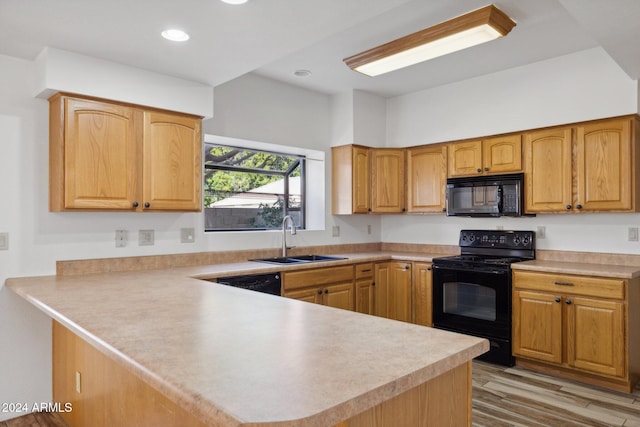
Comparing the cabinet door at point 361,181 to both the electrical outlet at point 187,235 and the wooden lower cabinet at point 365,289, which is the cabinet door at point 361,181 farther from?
the electrical outlet at point 187,235

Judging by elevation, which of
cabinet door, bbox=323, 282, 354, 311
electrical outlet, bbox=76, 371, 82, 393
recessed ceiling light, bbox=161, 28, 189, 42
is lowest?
electrical outlet, bbox=76, 371, 82, 393

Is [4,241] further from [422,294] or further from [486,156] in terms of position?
[486,156]

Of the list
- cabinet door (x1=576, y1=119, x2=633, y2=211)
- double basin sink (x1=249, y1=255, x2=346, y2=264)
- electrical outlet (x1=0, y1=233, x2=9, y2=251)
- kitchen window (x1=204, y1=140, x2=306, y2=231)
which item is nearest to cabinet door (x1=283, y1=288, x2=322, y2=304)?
double basin sink (x1=249, y1=255, x2=346, y2=264)

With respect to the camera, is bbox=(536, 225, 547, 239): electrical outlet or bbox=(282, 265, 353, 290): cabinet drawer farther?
bbox=(536, 225, 547, 239): electrical outlet

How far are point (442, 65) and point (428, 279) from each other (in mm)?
1949

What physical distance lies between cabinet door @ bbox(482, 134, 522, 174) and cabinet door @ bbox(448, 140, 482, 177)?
6 cm

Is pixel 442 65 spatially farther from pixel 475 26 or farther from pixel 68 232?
pixel 68 232

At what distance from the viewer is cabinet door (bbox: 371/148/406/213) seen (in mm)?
4566

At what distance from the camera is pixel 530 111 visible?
3.77 m

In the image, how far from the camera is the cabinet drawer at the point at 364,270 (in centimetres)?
405

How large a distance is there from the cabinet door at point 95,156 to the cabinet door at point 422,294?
2630 millimetres

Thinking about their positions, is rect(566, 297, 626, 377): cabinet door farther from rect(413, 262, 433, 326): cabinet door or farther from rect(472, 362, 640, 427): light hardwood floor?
rect(413, 262, 433, 326): cabinet door

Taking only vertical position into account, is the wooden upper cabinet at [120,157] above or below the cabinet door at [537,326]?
above

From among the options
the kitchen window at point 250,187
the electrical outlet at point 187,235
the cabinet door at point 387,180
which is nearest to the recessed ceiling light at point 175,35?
the kitchen window at point 250,187
